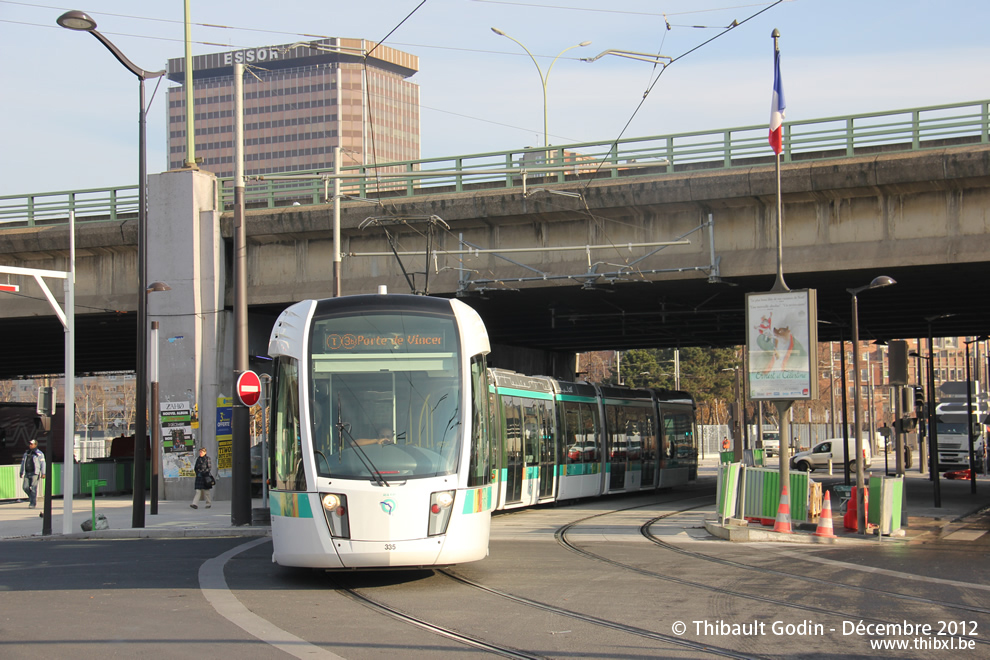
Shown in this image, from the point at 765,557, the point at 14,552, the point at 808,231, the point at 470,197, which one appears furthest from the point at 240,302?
the point at 808,231

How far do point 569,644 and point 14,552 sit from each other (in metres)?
11.5

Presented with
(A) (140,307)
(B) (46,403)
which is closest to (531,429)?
(A) (140,307)

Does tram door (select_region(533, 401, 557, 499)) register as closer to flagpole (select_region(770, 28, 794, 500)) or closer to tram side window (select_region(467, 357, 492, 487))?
flagpole (select_region(770, 28, 794, 500))

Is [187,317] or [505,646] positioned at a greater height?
[187,317]

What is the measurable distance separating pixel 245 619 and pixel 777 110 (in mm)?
14444

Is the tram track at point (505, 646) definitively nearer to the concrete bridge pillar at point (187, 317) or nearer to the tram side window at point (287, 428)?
the tram side window at point (287, 428)

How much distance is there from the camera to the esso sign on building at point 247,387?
59.6ft

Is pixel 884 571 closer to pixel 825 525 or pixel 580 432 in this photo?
pixel 825 525

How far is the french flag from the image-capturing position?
19.3 m

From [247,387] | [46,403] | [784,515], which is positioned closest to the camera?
[784,515]

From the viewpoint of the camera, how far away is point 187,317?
90.3ft

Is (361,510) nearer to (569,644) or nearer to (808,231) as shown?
(569,644)

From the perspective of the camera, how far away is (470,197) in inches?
999

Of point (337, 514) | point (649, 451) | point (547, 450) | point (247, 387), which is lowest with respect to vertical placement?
point (649, 451)
